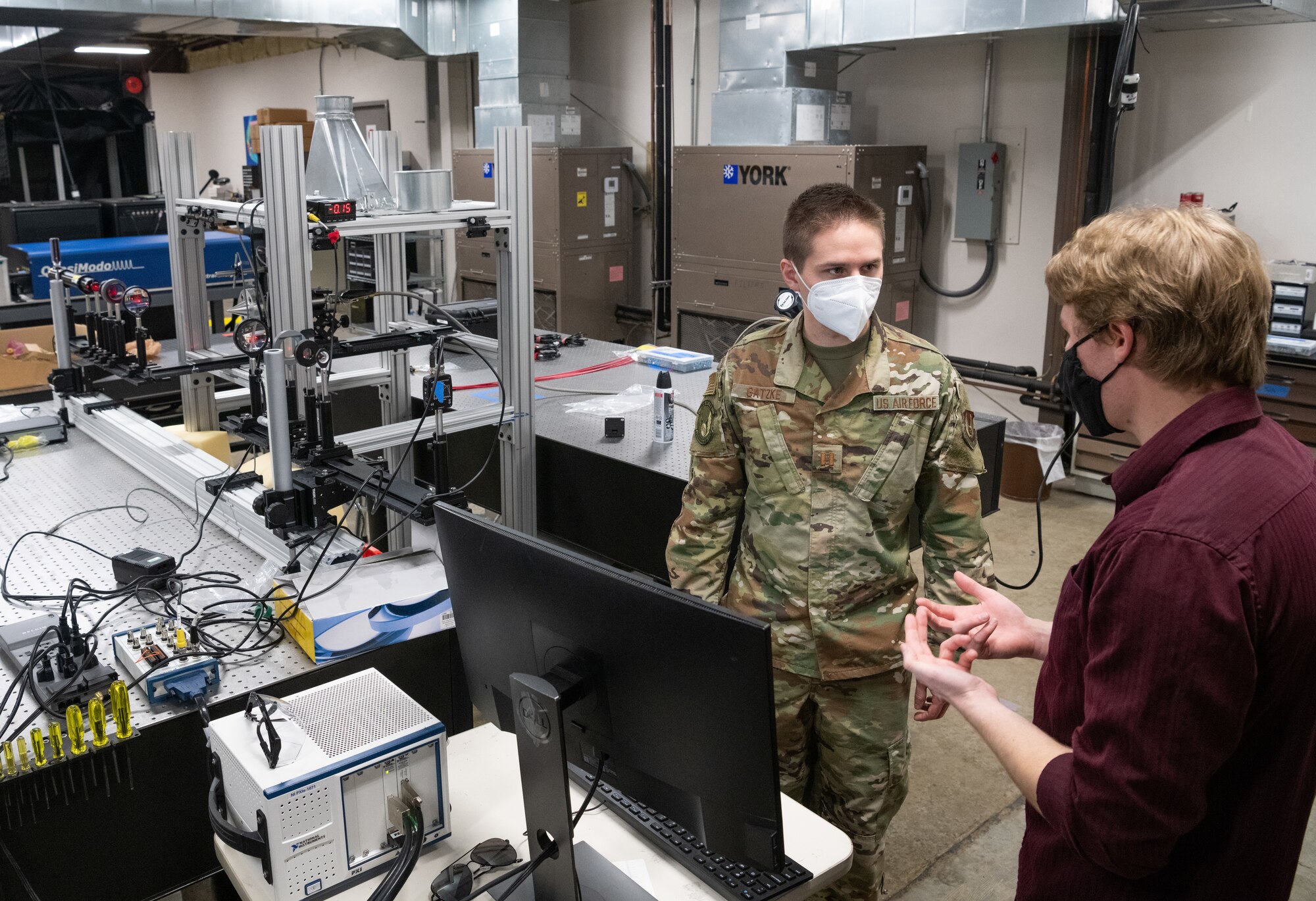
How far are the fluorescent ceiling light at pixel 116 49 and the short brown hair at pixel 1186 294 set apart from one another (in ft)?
33.0

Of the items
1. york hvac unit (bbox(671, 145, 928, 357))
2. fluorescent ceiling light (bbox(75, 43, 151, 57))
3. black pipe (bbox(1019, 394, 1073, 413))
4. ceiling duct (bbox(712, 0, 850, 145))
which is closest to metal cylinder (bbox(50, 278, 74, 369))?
york hvac unit (bbox(671, 145, 928, 357))

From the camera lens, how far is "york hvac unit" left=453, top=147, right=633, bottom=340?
5895 millimetres

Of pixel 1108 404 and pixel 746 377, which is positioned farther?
pixel 746 377

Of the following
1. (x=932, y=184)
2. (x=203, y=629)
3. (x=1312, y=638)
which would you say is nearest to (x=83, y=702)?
(x=203, y=629)

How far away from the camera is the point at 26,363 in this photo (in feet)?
12.3

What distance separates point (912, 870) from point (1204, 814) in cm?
154

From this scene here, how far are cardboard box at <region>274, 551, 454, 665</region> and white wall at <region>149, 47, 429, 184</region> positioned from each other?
5.49 m

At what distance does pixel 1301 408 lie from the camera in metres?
3.88

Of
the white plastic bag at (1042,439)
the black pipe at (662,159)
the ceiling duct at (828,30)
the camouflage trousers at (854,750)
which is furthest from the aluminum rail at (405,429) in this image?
the black pipe at (662,159)

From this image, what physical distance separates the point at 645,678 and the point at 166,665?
933mm

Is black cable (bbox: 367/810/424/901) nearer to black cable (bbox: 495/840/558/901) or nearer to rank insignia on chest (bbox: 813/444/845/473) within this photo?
black cable (bbox: 495/840/558/901)

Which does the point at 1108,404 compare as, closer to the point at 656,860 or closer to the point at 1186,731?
the point at 1186,731

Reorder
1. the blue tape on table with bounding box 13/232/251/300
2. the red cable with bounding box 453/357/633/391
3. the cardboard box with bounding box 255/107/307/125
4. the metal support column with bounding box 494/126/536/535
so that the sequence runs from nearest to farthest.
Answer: the metal support column with bounding box 494/126/536/535
the red cable with bounding box 453/357/633/391
the blue tape on table with bounding box 13/232/251/300
the cardboard box with bounding box 255/107/307/125

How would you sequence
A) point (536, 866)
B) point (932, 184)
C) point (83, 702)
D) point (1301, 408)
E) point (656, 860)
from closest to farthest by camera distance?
point (536, 866), point (656, 860), point (83, 702), point (1301, 408), point (932, 184)
